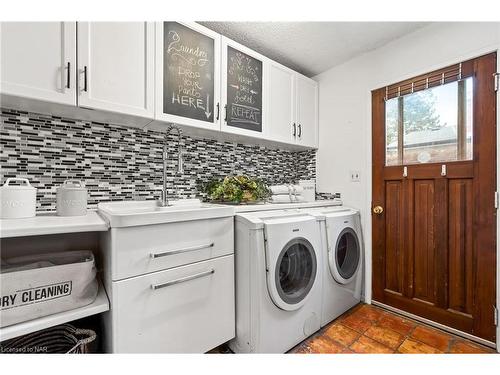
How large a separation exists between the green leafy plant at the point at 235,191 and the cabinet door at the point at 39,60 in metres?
1.06

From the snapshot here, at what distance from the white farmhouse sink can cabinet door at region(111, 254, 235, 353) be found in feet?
0.86

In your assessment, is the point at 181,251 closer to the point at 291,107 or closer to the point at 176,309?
the point at 176,309

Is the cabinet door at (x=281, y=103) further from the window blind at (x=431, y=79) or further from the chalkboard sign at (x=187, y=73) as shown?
the window blind at (x=431, y=79)

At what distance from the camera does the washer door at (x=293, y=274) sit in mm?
1415

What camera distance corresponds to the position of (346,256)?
203 cm

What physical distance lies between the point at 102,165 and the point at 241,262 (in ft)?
3.62

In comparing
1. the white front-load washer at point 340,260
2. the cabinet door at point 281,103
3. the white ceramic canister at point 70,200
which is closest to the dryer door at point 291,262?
the white front-load washer at point 340,260

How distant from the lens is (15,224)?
981mm

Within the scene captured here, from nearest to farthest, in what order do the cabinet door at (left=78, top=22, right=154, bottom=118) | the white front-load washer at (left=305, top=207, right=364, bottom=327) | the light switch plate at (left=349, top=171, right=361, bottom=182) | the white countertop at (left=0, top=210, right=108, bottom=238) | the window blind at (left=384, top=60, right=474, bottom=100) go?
the white countertop at (left=0, top=210, right=108, bottom=238), the cabinet door at (left=78, top=22, right=154, bottom=118), the window blind at (left=384, top=60, right=474, bottom=100), the white front-load washer at (left=305, top=207, right=364, bottom=327), the light switch plate at (left=349, top=171, right=361, bottom=182)

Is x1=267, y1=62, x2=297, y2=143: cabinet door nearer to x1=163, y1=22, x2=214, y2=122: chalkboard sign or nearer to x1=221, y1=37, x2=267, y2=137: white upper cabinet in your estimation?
x1=221, y1=37, x2=267, y2=137: white upper cabinet

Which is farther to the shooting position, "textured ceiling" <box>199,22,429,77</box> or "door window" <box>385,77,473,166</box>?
"textured ceiling" <box>199,22,429,77</box>

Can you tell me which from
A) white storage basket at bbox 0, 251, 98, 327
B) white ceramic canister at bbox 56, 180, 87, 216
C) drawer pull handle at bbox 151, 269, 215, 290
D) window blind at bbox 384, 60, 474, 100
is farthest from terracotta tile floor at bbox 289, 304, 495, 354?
window blind at bbox 384, 60, 474, 100

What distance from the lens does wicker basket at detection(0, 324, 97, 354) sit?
3.59ft


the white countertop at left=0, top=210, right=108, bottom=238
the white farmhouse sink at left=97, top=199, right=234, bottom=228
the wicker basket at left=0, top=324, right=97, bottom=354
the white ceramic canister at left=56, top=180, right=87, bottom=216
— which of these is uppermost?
the white ceramic canister at left=56, top=180, right=87, bottom=216
